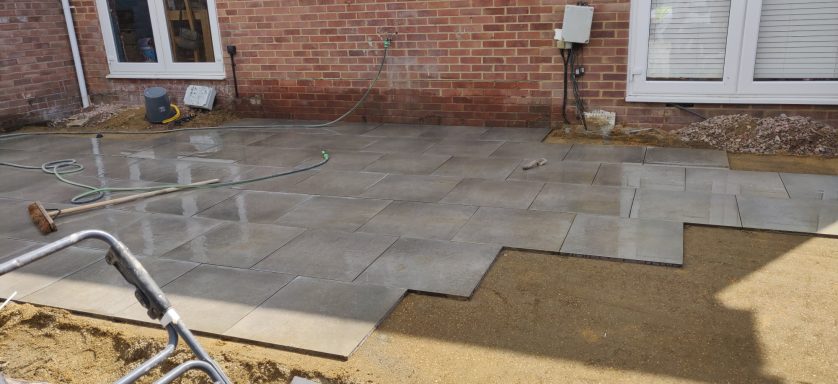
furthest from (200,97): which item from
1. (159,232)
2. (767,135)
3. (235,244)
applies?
(767,135)

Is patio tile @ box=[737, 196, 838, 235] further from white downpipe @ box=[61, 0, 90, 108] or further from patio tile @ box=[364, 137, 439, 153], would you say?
white downpipe @ box=[61, 0, 90, 108]

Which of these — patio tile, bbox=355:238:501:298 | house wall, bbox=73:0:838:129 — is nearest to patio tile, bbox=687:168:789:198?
house wall, bbox=73:0:838:129

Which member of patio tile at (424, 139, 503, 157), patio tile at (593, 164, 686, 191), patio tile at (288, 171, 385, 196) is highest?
patio tile at (424, 139, 503, 157)

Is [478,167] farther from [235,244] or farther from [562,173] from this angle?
[235,244]

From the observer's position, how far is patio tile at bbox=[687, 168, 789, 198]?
4164mm

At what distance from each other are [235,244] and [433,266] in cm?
119

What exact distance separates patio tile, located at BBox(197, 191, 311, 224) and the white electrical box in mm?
3226

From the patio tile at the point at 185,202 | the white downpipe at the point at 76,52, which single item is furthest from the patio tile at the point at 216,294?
the white downpipe at the point at 76,52

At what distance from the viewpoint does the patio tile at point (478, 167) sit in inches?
190

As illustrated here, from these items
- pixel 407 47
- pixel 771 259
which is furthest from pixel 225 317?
pixel 407 47

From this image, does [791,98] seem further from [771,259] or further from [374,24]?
[374,24]

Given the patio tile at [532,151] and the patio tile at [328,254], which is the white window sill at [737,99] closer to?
the patio tile at [532,151]

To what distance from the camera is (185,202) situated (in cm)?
445

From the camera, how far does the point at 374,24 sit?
651 cm
